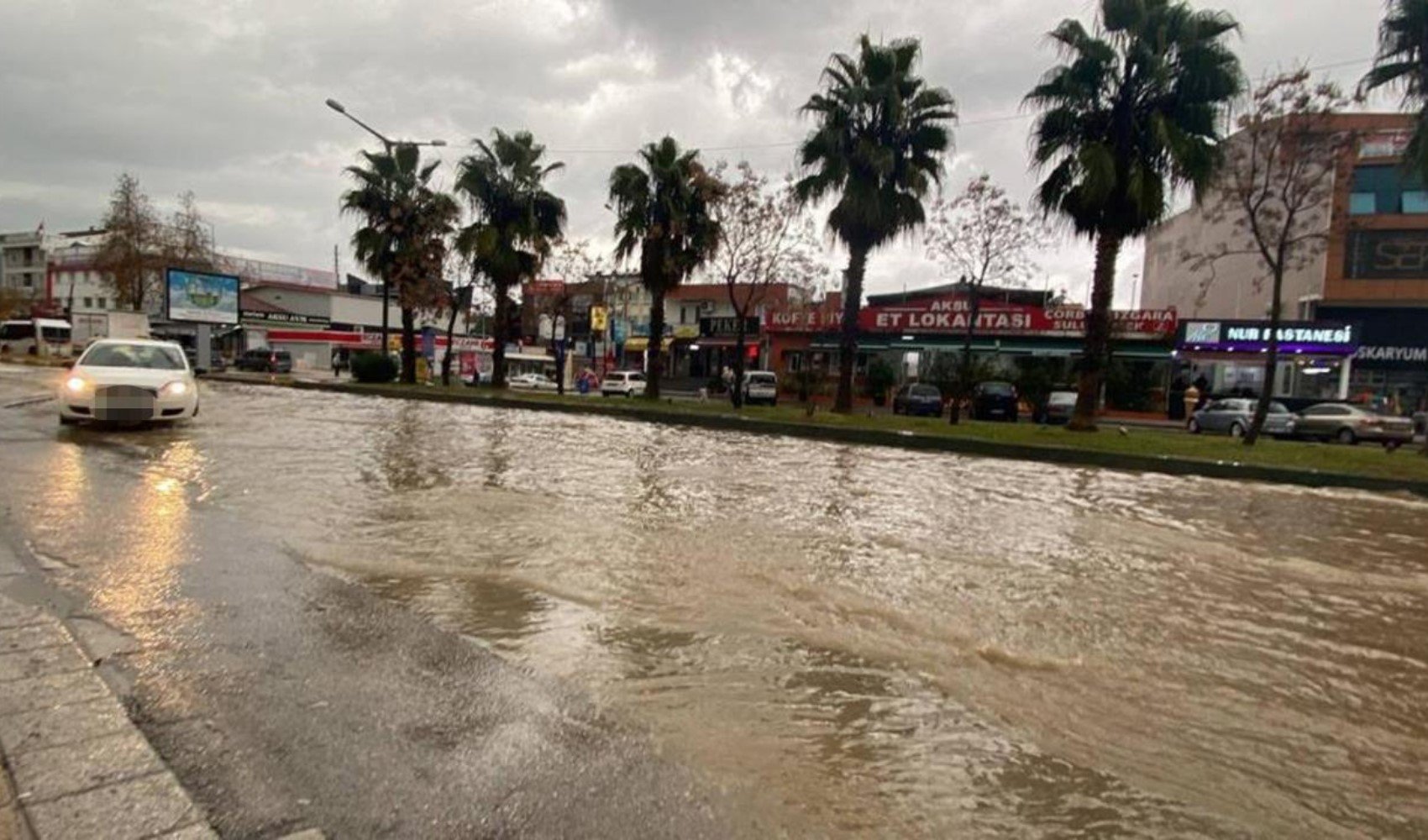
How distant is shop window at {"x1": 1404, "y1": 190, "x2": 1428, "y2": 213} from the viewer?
3925 centimetres

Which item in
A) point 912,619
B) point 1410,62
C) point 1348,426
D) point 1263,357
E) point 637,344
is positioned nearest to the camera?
point 912,619

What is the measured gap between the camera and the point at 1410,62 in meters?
16.7

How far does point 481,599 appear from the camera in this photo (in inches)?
197

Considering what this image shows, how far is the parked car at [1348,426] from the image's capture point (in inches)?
995

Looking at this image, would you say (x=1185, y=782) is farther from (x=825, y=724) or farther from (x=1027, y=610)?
(x=1027, y=610)

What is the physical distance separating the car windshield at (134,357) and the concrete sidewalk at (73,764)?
11.5 m

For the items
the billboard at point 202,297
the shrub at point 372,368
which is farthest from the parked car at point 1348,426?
the billboard at point 202,297

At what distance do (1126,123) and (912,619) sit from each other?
18232 millimetres

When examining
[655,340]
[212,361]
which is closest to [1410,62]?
[655,340]

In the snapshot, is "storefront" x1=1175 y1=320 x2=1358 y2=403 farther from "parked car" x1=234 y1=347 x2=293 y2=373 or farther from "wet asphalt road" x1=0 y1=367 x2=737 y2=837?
"parked car" x1=234 y1=347 x2=293 y2=373

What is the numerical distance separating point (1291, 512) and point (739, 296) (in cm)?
4264

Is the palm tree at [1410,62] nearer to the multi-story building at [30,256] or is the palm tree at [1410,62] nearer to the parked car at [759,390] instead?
the parked car at [759,390]

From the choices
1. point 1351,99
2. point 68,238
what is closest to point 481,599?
point 1351,99

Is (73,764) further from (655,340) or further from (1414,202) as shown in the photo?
(1414,202)
